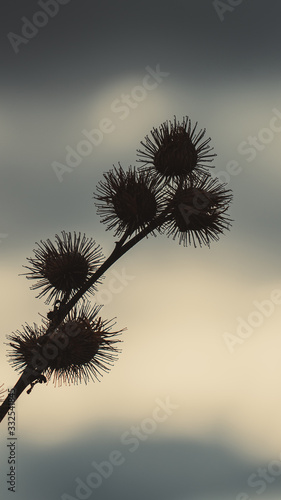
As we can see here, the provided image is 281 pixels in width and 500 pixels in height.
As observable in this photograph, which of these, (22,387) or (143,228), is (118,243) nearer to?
(143,228)

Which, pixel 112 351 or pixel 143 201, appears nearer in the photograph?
pixel 143 201

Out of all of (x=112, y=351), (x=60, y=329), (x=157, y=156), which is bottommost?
(x=112, y=351)

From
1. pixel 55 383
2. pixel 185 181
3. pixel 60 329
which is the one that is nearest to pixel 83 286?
pixel 60 329

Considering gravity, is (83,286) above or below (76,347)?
above

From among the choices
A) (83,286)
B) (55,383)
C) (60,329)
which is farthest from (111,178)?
(55,383)

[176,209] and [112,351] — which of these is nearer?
[176,209]

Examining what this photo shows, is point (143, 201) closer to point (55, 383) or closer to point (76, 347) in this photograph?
point (76, 347)
